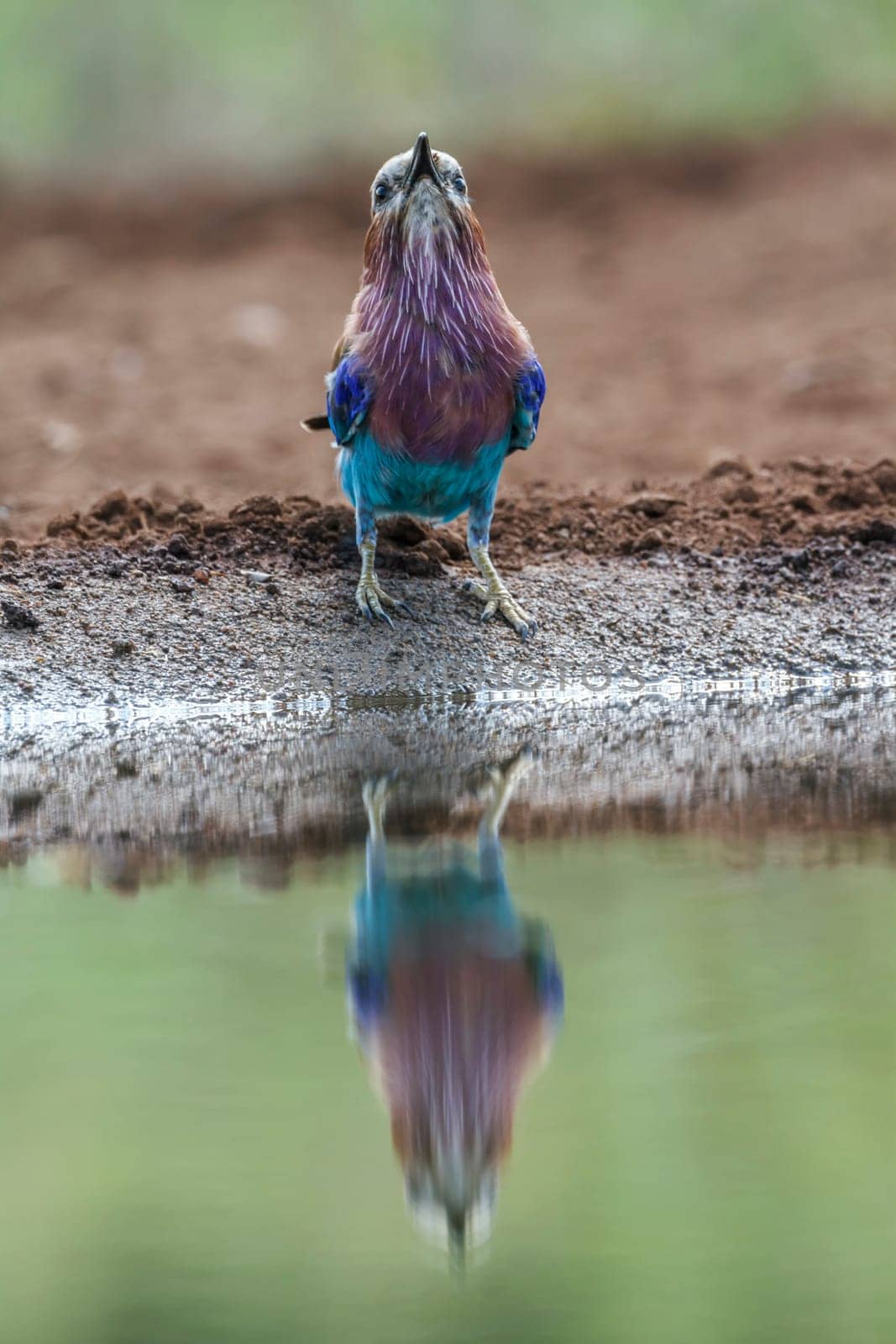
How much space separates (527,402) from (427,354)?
405 millimetres

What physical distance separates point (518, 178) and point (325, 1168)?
46.0 ft

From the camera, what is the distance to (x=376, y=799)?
181 inches

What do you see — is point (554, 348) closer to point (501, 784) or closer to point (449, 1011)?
point (501, 784)

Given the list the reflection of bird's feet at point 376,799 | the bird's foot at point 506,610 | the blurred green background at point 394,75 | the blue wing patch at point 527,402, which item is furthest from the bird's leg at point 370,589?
the blurred green background at point 394,75

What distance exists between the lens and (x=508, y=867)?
3.88 meters

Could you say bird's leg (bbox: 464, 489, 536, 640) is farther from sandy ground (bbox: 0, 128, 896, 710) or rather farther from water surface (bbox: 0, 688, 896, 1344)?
water surface (bbox: 0, 688, 896, 1344)

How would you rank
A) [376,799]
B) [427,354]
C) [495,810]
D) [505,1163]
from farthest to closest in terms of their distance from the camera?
1. [427,354]
2. [376,799]
3. [495,810]
4. [505,1163]

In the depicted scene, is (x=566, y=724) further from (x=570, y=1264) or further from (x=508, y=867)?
(x=570, y=1264)

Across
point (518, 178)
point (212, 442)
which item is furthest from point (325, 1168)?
point (518, 178)

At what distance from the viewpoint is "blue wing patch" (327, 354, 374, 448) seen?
19.0 ft

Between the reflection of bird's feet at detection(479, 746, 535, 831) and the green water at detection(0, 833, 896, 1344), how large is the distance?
76cm

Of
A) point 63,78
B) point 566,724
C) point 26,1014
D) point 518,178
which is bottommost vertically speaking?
point 26,1014

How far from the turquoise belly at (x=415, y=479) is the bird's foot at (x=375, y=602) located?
29 cm

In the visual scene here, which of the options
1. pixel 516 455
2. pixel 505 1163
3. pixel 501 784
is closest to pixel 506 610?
pixel 501 784
